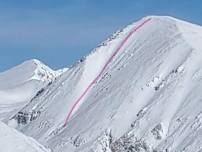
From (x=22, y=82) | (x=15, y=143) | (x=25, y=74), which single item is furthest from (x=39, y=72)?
(x=15, y=143)

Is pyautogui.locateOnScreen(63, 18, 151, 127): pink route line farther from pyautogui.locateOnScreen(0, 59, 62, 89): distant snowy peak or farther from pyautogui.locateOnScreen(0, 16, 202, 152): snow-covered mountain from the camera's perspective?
pyautogui.locateOnScreen(0, 59, 62, 89): distant snowy peak

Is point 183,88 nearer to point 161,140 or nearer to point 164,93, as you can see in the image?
point 164,93

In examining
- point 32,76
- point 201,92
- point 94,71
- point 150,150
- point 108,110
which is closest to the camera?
point 150,150

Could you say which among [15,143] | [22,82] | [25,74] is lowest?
[22,82]

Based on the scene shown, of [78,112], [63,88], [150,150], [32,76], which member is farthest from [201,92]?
[32,76]

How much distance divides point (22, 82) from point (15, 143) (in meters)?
76.6

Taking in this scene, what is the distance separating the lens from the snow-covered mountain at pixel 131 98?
26984 mm

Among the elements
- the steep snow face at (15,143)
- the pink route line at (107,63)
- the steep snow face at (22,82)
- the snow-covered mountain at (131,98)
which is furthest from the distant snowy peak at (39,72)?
the steep snow face at (15,143)

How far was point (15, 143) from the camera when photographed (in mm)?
6656

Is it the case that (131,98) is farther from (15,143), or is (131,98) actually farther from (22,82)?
(22,82)

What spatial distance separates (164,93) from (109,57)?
6950 millimetres

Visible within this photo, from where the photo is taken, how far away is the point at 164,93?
1137 inches

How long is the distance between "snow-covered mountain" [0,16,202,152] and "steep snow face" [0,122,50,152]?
58.2 feet

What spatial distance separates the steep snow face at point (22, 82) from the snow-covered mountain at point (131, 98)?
95.3ft
